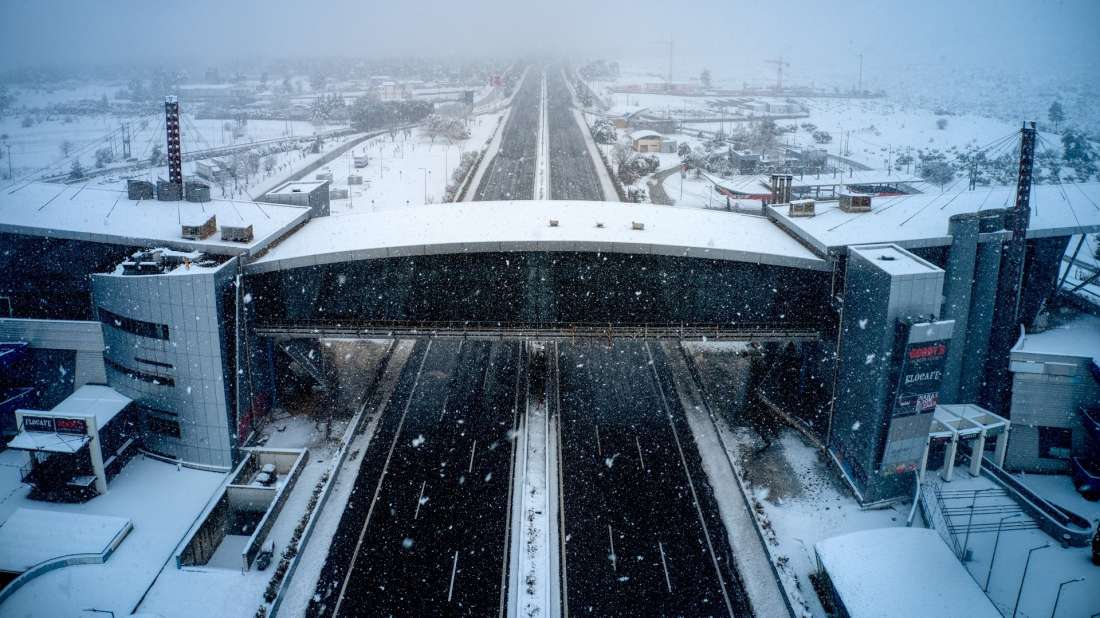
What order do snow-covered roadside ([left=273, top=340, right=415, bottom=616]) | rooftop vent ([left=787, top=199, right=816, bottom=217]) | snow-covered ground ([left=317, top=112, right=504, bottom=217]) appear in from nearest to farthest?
snow-covered roadside ([left=273, top=340, right=415, bottom=616])
rooftop vent ([left=787, top=199, right=816, bottom=217])
snow-covered ground ([left=317, top=112, right=504, bottom=217])

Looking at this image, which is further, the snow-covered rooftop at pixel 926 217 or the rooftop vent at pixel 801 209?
the rooftop vent at pixel 801 209

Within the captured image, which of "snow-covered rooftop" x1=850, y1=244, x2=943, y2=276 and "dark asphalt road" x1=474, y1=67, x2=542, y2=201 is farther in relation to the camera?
"dark asphalt road" x1=474, y1=67, x2=542, y2=201

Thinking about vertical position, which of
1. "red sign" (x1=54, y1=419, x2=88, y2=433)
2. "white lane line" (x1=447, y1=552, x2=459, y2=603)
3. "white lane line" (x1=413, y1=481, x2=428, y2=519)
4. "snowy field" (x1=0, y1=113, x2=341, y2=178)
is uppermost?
"snowy field" (x1=0, y1=113, x2=341, y2=178)

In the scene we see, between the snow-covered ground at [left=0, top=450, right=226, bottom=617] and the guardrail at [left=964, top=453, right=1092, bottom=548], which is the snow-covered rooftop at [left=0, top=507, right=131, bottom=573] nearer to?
the snow-covered ground at [left=0, top=450, right=226, bottom=617]

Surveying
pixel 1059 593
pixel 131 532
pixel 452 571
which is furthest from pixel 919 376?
pixel 131 532

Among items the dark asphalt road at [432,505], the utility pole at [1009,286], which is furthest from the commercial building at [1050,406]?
the dark asphalt road at [432,505]

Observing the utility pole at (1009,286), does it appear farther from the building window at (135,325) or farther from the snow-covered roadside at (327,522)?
the building window at (135,325)

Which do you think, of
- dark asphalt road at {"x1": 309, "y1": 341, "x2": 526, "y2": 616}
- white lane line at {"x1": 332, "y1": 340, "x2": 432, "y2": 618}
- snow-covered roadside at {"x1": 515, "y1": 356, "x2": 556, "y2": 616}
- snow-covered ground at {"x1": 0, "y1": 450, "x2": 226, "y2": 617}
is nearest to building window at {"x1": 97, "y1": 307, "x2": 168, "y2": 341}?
snow-covered ground at {"x1": 0, "y1": 450, "x2": 226, "y2": 617}
